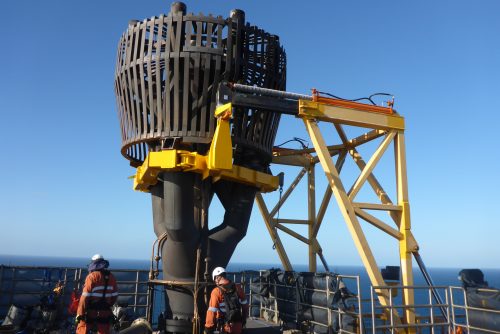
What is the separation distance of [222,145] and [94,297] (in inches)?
184

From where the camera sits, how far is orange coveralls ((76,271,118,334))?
7309mm

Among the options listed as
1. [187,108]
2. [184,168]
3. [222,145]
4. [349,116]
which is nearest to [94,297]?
[184,168]

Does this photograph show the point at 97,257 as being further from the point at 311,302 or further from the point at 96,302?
the point at 311,302

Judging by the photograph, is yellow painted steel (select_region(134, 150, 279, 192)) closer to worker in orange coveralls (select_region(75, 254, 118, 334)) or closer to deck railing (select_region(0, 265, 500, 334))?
deck railing (select_region(0, 265, 500, 334))

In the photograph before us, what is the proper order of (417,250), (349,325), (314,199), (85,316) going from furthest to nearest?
(314,199) → (417,250) → (349,325) → (85,316)

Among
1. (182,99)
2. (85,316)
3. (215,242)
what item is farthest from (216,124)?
(85,316)

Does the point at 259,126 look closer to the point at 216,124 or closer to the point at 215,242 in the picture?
the point at 216,124

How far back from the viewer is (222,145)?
10.5m

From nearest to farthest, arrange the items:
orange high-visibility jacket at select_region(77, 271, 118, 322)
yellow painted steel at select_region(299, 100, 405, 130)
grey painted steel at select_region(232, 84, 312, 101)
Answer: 1. orange high-visibility jacket at select_region(77, 271, 118, 322)
2. grey painted steel at select_region(232, 84, 312, 101)
3. yellow painted steel at select_region(299, 100, 405, 130)

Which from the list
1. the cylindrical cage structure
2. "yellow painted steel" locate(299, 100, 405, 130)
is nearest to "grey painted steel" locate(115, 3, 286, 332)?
the cylindrical cage structure

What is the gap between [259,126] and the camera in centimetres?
1230

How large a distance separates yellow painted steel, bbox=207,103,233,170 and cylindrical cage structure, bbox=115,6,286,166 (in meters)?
0.87

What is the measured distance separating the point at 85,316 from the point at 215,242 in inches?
187

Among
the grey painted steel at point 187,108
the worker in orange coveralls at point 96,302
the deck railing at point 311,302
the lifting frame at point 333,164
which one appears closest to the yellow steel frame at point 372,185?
the lifting frame at point 333,164
